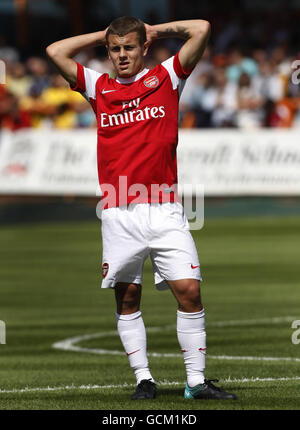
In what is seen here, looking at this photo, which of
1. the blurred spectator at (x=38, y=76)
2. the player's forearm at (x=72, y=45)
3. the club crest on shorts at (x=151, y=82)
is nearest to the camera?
the club crest on shorts at (x=151, y=82)

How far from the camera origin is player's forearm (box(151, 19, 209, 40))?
7.72 m

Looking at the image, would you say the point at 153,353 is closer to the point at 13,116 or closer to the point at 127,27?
the point at 127,27

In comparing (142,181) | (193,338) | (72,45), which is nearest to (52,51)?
(72,45)

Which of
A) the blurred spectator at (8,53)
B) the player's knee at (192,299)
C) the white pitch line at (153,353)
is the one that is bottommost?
the blurred spectator at (8,53)

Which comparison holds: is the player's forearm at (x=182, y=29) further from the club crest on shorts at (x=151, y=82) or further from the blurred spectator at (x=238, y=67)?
the blurred spectator at (x=238, y=67)

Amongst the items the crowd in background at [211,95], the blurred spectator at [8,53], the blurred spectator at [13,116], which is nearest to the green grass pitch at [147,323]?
the crowd in background at [211,95]

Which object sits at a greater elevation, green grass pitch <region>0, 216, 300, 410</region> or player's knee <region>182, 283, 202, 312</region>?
player's knee <region>182, 283, 202, 312</region>

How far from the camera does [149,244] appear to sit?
754 cm

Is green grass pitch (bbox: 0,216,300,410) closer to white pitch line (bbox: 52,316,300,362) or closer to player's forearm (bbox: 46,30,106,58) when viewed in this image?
white pitch line (bbox: 52,316,300,362)

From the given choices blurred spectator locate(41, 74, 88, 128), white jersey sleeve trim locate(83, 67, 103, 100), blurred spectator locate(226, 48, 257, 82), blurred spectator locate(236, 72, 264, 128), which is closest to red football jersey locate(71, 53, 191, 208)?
white jersey sleeve trim locate(83, 67, 103, 100)

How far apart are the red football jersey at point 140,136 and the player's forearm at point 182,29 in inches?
7.4

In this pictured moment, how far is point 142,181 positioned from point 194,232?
16.2 m

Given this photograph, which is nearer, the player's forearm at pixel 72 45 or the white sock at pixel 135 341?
the white sock at pixel 135 341

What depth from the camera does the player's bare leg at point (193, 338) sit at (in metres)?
7.50
